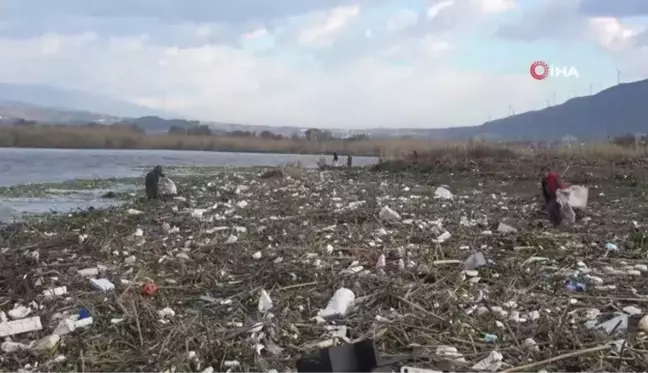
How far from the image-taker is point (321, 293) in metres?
5.21

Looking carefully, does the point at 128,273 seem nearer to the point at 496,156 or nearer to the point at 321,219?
the point at 321,219

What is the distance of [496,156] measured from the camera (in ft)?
82.3

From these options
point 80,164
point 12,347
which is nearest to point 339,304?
point 12,347

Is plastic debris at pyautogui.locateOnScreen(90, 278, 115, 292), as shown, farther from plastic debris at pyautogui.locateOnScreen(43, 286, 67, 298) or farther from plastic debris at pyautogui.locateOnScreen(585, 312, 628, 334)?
plastic debris at pyautogui.locateOnScreen(585, 312, 628, 334)

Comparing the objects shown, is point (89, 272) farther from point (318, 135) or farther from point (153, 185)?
point (318, 135)

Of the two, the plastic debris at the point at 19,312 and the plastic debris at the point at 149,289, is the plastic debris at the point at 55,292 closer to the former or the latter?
the plastic debris at the point at 19,312

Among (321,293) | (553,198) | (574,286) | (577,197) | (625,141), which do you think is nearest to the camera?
(321,293)

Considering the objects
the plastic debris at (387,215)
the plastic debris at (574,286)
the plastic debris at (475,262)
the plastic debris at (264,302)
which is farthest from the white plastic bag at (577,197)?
the plastic debris at (264,302)

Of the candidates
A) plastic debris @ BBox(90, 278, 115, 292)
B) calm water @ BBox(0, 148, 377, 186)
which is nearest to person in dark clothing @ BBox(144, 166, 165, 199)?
plastic debris @ BBox(90, 278, 115, 292)

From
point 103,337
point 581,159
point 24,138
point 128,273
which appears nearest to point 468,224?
point 128,273

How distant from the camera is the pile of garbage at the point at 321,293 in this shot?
3994mm

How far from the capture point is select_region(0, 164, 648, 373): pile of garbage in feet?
13.1

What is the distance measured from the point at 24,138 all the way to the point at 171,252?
69.6 m

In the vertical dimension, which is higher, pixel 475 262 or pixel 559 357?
pixel 475 262
